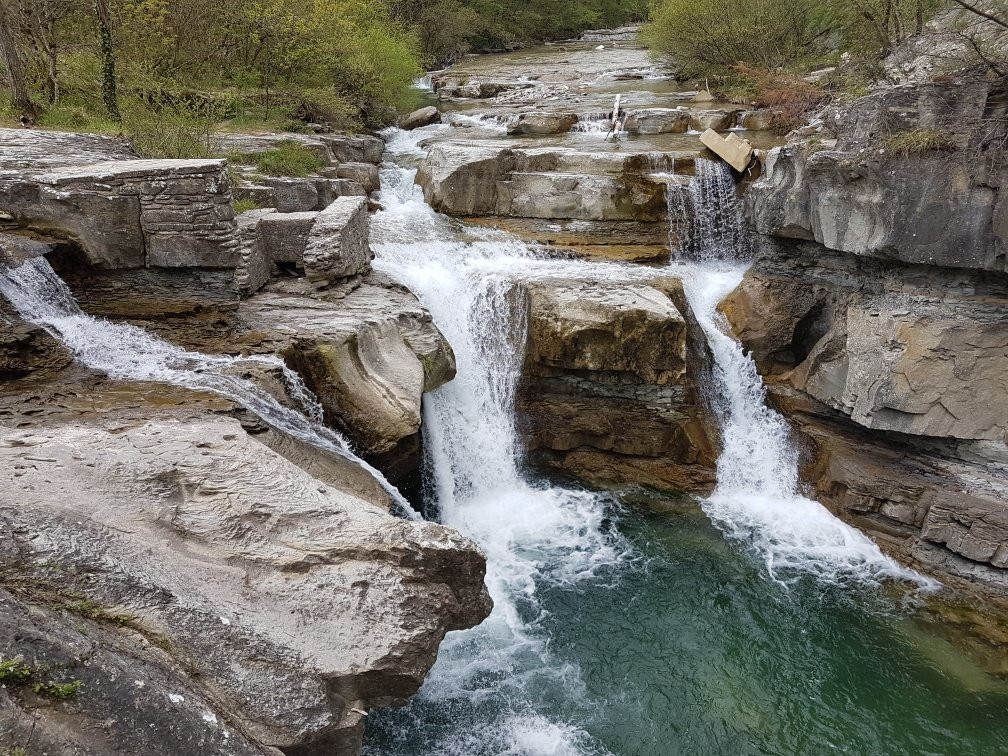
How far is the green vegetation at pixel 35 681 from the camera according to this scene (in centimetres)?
270

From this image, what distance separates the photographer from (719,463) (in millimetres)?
8867

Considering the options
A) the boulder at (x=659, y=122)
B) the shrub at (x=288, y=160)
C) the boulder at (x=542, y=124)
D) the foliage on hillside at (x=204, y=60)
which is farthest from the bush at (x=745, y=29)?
the shrub at (x=288, y=160)

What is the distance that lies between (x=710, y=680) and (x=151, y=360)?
19.1 ft

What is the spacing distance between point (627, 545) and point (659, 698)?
6.90 feet

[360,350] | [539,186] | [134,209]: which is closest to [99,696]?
[360,350]

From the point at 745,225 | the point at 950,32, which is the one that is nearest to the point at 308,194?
the point at 745,225

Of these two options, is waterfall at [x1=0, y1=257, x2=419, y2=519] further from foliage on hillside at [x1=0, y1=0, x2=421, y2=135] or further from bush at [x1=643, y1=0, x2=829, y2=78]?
bush at [x1=643, y1=0, x2=829, y2=78]

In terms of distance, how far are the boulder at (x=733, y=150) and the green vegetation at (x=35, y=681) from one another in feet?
35.9

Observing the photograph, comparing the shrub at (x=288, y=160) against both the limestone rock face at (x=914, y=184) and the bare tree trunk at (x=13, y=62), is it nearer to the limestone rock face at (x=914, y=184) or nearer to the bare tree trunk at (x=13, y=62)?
the bare tree trunk at (x=13, y=62)

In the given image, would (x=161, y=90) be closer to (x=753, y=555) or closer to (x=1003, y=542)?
(x=753, y=555)

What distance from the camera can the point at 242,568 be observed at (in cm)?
385

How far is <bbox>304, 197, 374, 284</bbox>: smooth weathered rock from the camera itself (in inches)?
304

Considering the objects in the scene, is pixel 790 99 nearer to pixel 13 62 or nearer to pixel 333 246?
pixel 333 246

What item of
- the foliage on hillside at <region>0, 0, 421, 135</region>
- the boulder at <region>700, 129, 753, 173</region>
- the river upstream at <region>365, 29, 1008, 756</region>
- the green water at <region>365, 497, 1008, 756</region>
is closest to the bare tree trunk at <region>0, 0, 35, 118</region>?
the foliage on hillside at <region>0, 0, 421, 135</region>
